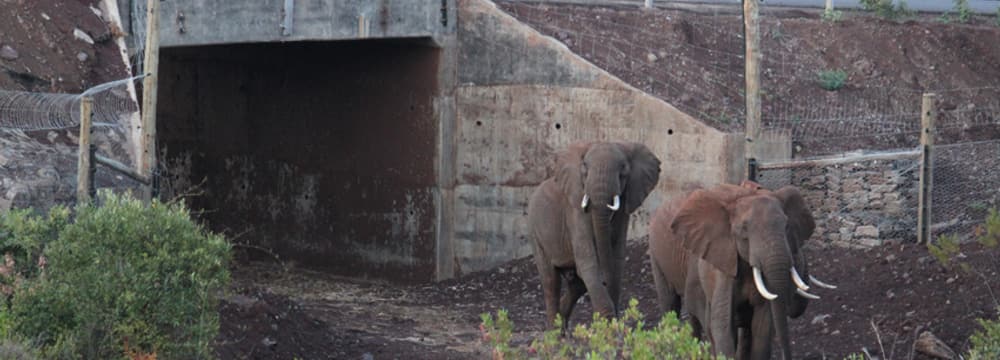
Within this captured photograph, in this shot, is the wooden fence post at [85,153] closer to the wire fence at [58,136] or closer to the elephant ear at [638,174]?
the wire fence at [58,136]

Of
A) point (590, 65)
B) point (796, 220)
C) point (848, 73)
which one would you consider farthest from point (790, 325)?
point (848, 73)

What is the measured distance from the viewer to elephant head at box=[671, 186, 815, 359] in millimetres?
11789

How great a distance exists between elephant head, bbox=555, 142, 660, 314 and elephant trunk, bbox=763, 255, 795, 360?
3724 mm

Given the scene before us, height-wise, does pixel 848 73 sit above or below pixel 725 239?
above

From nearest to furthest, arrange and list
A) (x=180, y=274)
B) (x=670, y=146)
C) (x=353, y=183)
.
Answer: (x=180, y=274)
(x=670, y=146)
(x=353, y=183)

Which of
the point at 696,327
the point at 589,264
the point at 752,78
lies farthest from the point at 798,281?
the point at 752,78

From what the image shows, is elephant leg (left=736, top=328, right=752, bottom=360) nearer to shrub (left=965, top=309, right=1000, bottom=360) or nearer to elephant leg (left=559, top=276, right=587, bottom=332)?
shrub (left=965, top=309, right=1000, bottom=360)

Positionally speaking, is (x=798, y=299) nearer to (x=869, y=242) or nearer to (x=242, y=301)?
(x=869, y=242)

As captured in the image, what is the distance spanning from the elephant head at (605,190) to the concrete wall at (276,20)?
6074 mm

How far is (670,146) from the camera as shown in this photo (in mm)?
20688

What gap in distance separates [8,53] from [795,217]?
36.6 feet

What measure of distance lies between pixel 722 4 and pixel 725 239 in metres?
14.7

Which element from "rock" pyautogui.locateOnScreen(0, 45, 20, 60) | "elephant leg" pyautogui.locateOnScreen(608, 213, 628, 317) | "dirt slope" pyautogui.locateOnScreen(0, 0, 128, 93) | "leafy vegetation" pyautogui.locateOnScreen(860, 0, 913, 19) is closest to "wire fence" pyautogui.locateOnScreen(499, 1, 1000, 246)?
"leafy vegetation" pyautogui.locateOnScreen(860, 0, 913, 19)

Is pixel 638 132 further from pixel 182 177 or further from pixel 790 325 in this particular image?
pixel 182 177
